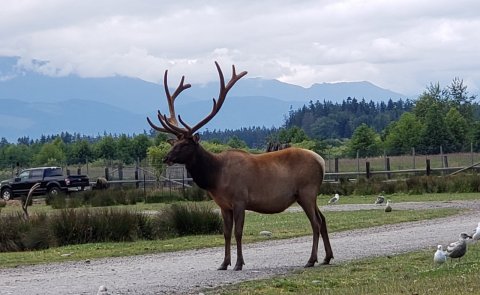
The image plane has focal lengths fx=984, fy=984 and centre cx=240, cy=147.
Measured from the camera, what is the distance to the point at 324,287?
12.9m

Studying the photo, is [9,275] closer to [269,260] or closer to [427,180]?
[269,260]

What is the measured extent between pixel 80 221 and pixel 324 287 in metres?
10.8

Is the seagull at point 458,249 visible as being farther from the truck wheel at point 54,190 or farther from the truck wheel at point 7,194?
the truck wheel at point 7,194

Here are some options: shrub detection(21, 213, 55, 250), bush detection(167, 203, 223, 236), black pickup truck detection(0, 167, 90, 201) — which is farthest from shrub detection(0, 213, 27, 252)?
black pickup truck detection(0, 167, 90, 201)

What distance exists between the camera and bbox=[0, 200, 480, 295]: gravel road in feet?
46.3

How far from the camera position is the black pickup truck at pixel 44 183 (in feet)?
169

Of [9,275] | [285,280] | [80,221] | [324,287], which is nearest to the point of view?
[324,287]

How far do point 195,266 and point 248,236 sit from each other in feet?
19.3

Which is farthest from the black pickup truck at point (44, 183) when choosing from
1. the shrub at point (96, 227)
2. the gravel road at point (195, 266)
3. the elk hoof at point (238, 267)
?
the elk hoof at point (238, 267)

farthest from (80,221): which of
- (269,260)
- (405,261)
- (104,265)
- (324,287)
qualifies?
(324,287)

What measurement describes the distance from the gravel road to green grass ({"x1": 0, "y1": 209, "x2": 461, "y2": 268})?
2.83 feet

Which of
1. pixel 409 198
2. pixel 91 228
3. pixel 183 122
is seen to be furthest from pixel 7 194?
pixel 183 122

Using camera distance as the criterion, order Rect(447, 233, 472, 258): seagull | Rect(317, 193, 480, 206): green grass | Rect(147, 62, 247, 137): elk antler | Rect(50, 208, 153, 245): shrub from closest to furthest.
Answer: Rect(447, 233, 472, 258): seagull → Rect(147, 62, 247, 137): elk antler → Rect(50, 208, 153, 245): shrub → Rect(317, 193, 480, 206): green grass

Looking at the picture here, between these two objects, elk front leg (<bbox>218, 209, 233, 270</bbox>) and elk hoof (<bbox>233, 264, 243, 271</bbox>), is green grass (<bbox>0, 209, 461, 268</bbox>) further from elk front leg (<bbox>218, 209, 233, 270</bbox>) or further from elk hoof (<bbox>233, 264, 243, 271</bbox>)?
elk hoof (<bbox>233, 264, 243, 271</bbox>)
